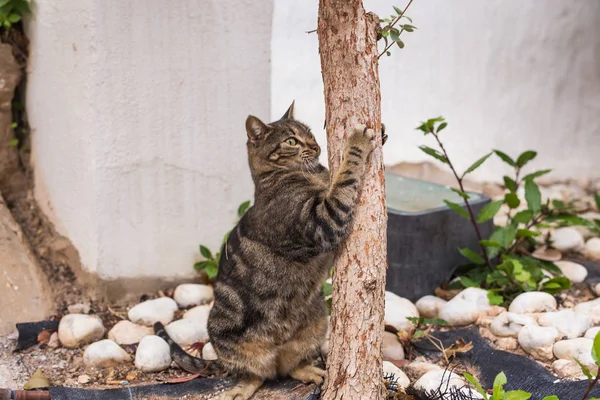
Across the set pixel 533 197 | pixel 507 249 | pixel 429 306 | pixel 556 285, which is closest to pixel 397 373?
pixel 429 306

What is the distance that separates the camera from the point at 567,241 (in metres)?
5.03

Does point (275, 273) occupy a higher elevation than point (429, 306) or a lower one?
higher

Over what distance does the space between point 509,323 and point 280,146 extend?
1574mm

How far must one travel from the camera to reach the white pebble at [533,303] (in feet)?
13.1

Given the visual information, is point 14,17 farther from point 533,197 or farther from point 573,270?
point 573,270

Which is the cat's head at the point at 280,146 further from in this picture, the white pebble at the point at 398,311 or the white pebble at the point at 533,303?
the white pebble at the point at 533,303

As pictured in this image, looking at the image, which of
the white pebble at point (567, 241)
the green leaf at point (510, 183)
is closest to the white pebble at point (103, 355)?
the green leaf at point (510, 183)

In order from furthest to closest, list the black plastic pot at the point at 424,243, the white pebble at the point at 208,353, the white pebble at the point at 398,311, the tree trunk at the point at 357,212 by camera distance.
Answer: the black plastic pot at the point at 424,243 < the white pebble at the point at 398,311 < the white pebble at the point at 208,353 < the tree trunk at the point at 357,212

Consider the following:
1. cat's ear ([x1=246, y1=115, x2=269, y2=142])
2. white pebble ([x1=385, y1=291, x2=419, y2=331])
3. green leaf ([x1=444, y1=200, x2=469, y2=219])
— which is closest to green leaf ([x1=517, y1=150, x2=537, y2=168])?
green leaf ([x1=444, y1=200, x2=469, y2=219])

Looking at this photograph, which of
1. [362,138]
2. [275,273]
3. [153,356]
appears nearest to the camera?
[362,138]

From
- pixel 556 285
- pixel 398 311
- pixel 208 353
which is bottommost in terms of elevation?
pixel 208 353

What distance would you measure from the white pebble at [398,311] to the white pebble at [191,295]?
1116 millimetres

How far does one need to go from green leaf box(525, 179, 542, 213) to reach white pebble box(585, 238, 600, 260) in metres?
0.80

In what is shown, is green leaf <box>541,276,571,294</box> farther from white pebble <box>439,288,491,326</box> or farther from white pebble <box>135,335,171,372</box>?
white pebble <box>135,335,171,372</box>
